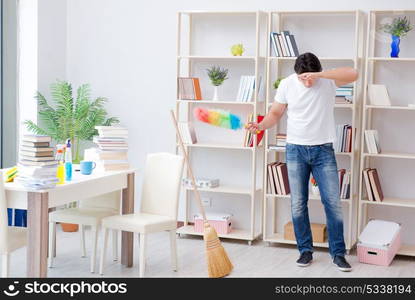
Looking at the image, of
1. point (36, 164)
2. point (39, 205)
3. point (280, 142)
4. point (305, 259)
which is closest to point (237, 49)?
point (280, 142)

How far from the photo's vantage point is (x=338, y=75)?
17.1 feet

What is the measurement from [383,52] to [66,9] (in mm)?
3056

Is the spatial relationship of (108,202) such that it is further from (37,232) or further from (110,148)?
(37,232)

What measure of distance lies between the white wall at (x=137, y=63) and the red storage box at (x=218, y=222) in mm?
239

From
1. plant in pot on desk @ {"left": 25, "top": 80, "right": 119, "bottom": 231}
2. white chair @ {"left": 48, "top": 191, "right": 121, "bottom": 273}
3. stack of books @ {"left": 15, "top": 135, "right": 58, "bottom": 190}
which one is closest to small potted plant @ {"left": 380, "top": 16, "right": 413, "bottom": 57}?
white chair @ {"left": 48, "top": 191, "right": 121, "bottom": 273}

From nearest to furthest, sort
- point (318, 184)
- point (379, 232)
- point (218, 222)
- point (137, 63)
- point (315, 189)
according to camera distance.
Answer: point (318, 184)
point (379, 232)
point (315, 189)
point (218, 222)
point (137, 63)

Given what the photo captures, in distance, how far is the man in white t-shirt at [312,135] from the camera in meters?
5.25

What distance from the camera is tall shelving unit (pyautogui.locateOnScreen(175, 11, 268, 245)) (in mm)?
6102

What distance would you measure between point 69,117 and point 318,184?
243cm

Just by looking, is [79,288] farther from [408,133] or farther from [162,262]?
[408,133]

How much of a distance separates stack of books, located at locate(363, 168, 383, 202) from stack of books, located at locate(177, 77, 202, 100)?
1.58 m

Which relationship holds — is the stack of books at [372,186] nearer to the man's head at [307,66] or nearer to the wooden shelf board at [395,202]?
the wooden shelf board at [395,202]

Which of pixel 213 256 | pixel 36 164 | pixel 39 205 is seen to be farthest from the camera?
pixel 213 256

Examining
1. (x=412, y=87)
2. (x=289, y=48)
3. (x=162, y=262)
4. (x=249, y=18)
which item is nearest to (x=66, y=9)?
(x=249, y=18)
